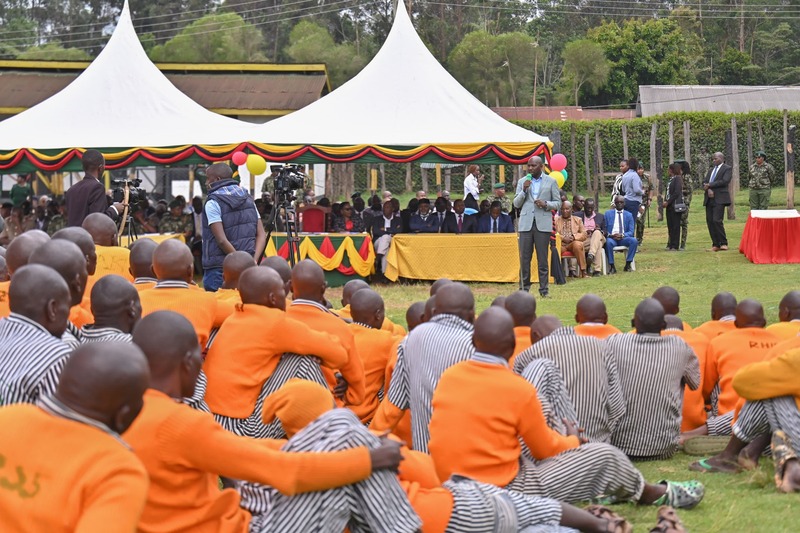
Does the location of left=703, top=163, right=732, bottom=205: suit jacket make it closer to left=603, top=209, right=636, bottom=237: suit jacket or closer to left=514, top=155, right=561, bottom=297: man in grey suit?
left=603, top=209, right=636, bottom=237: suit jacket

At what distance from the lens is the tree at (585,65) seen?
43.0 m

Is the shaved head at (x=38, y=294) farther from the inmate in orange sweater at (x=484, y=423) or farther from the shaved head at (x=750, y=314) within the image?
the shaved head at (x=750, y=314)

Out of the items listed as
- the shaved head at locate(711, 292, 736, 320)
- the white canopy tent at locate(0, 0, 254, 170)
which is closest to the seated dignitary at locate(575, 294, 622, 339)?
the shaved head at locate(711, 292, 736, 320)

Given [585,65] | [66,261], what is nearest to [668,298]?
[66,261]

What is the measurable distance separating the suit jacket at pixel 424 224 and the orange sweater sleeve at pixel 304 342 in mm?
11850

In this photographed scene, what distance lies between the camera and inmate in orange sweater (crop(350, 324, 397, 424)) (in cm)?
648

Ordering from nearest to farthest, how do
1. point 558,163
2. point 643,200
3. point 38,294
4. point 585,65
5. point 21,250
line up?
1. point 38,294
2. point 21,250
3. point 558,163
4. point 643,200
5. point 585,65

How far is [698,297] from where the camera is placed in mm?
13727

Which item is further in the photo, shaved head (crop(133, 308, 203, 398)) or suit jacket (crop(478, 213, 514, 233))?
suit jacket (crop(478, 213, 514, 233))

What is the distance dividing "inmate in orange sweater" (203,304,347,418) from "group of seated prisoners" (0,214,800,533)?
0.4 inches

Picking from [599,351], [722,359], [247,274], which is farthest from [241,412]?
[722,359]

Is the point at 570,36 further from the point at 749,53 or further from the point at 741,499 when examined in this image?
the point at 741,499

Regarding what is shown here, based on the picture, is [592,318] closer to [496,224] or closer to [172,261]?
[172,261]

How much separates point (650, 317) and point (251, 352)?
2.40 m
